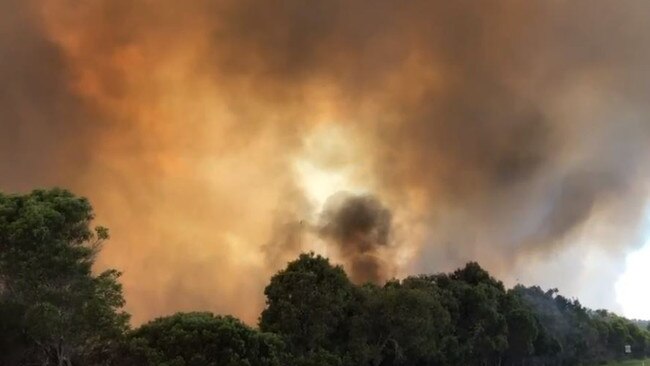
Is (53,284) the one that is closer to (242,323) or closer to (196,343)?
(196,343)

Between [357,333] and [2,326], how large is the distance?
24.7 m

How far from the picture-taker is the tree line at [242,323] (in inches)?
1226

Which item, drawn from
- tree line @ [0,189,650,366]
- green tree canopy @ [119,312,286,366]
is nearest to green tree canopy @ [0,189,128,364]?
tree line @ [0,189,650,366]

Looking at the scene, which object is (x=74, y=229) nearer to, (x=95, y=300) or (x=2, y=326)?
(x=95, y=300)

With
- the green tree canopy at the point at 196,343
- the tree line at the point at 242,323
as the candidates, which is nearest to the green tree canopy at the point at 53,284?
the tree line at the point at 242,323

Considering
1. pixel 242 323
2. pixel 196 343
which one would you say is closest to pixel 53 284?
pixel 196 343

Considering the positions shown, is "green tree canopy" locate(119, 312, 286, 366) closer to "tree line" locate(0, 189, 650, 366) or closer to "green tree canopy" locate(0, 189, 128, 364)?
"tree line" locate(0, 189, 650, 366)

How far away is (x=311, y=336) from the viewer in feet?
151

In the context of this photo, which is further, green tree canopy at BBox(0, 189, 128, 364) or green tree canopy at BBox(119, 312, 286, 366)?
green tree canopy at BBox(119, 312, 286, 366)

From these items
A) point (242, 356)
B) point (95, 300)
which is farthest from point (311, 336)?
point (95, 300)

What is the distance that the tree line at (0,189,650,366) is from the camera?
31141mm

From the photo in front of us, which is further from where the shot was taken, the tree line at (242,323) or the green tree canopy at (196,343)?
the green tree canopy at (196,343)

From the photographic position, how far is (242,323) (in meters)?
40.3

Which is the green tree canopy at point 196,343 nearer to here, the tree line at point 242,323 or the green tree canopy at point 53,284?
the tree line at point 242,323
